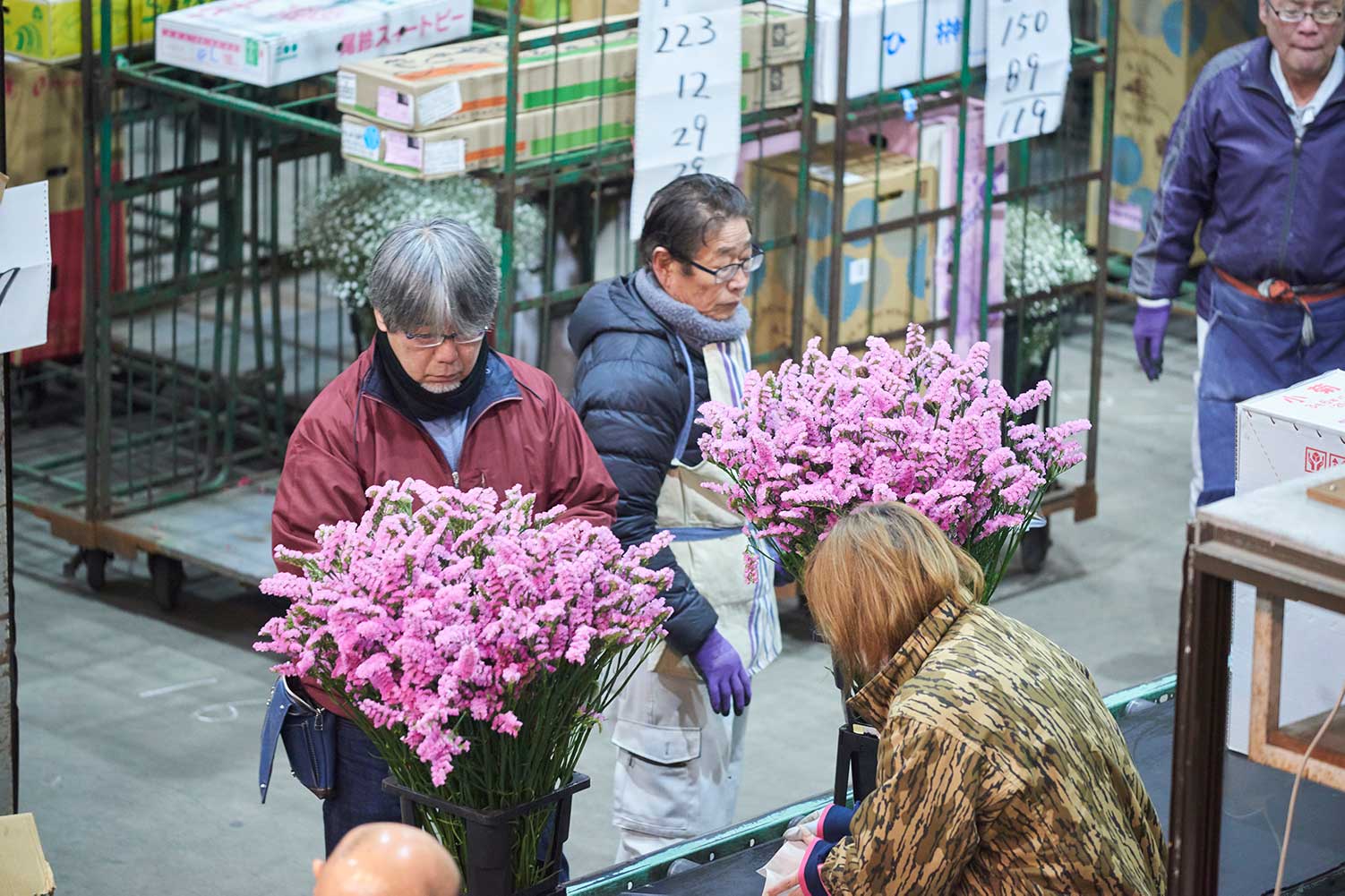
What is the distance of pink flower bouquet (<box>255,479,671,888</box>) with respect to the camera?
85.9 inches

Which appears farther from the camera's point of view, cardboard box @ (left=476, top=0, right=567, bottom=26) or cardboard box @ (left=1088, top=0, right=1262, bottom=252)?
cardboard box @ (left=1088, top=0, right=1262, bottom=252)

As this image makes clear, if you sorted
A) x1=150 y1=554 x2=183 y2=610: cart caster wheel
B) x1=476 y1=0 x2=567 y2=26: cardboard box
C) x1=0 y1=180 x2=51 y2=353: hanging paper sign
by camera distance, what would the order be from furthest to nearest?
x1=150 y1=554 x2=183 y2=610: cart caster wheel, x1=476 y1=0 x2=567 y2=26: cardboard box, x1=0 y1=180 x2=51 y2=353: hanging paper sign

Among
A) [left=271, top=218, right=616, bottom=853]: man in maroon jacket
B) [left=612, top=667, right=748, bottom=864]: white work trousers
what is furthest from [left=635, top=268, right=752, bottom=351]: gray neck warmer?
[left=612, top=667, right=748, bottom=864]: white work trousers

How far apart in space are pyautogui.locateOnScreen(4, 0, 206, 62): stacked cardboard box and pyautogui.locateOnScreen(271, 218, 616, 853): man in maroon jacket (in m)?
2.77

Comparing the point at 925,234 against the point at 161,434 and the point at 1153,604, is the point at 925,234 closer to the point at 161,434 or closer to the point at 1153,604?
the point at 1153,604

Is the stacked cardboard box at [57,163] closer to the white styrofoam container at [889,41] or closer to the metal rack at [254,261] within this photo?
the metal rack at [254,261]

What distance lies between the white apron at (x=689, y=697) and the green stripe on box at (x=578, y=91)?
4.65ft

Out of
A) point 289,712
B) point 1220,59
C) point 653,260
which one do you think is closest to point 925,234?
point 1220,59

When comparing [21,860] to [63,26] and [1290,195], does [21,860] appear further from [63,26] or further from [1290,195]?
[1290,195]

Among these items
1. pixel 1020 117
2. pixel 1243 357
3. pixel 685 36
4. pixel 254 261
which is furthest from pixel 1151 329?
pixel 254 261

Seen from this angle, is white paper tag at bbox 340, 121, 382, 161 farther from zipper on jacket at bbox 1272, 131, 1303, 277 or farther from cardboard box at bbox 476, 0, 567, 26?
zipper on jacket at bbox 1272, 131, 1303, 277

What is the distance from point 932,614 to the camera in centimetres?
235

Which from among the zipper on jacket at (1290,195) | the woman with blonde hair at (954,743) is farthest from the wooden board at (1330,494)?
the zipper on jacket at (1290,195)

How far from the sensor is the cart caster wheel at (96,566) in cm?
579
